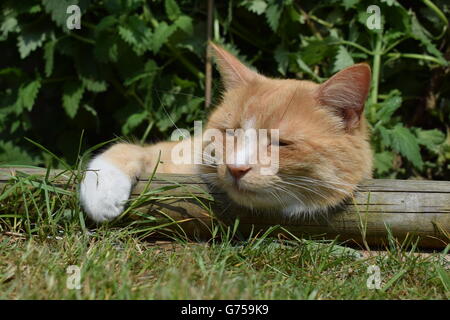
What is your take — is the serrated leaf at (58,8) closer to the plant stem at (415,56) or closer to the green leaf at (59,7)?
the green leaf at (59,7)

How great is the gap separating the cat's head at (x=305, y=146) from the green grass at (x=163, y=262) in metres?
0.21

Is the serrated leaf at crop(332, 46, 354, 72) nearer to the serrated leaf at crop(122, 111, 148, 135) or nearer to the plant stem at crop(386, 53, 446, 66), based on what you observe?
the plant stem at crop(386, 53, 446, 66)

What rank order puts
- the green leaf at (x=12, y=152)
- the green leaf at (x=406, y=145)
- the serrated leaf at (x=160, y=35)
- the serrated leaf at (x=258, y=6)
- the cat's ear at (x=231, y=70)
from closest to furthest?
1. the cat's ear at (x=231, y=70)
2. the green leaf at (x=406, y=145)
3. the serrated leaf at (x=160, y=35)
4. the serrated leaf at (x=258, y=6)
5. the green leaf at (x=12, y=152)

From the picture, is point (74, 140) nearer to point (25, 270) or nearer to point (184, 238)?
point (184, 238)

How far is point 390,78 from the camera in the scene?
147 inches

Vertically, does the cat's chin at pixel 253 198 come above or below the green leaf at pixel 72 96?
below

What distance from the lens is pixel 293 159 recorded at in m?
2.16

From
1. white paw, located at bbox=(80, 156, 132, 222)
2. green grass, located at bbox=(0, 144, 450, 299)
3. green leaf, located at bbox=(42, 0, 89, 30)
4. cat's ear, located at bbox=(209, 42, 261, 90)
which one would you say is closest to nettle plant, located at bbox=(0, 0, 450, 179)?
green leaf, located at bbox=(42, 0, 89, 30)

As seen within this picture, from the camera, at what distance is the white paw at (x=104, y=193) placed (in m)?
2.18

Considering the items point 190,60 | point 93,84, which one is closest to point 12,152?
point 93,84

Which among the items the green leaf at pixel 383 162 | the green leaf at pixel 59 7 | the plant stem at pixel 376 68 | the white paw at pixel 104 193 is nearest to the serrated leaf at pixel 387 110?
the plant stem at pixel 376 68

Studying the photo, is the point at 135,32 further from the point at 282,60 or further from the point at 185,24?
the point at 282,60

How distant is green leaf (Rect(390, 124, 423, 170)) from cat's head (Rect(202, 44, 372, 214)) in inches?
30.5

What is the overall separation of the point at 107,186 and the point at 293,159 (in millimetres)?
778
